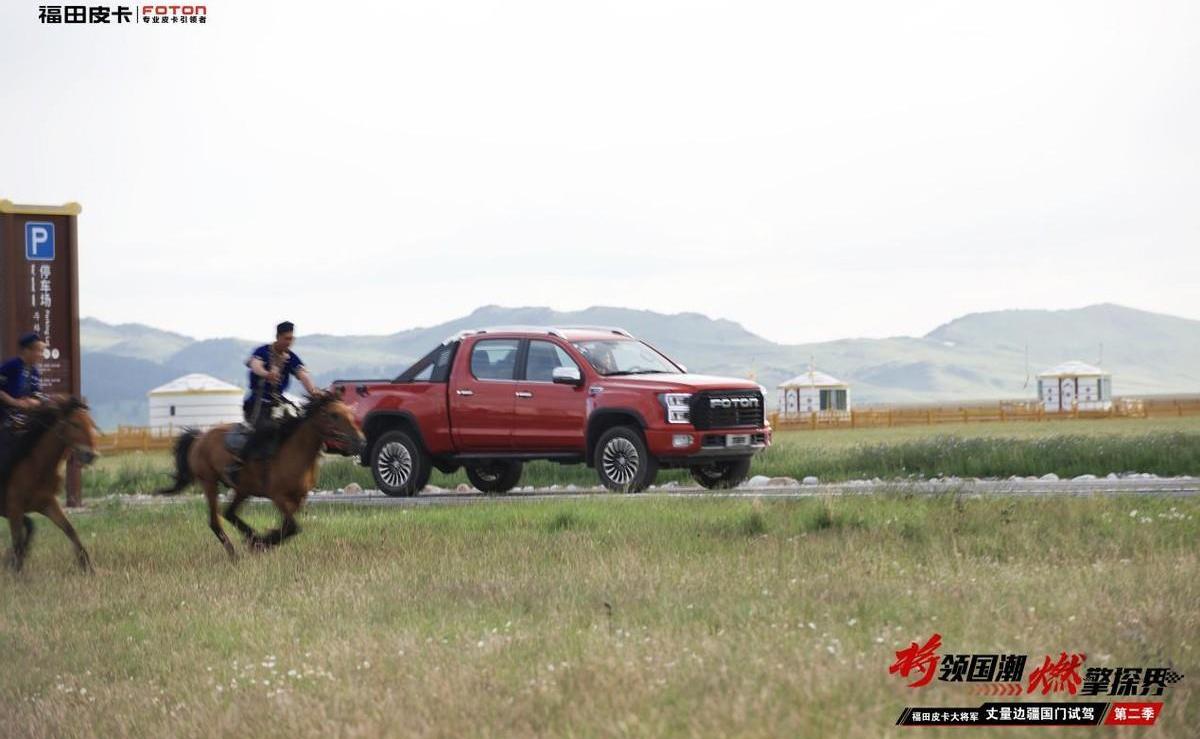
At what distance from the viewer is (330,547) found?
13.6m

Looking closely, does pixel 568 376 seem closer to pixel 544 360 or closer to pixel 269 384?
pixel 544 360

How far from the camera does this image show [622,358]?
20.6 m

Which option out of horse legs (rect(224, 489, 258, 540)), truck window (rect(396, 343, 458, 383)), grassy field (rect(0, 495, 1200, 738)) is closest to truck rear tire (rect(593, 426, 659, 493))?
truck window (rect(396, 343, 458, 383))

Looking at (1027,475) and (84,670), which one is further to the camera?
(1027,475)

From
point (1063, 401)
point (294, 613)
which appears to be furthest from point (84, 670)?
point (1063, 401)

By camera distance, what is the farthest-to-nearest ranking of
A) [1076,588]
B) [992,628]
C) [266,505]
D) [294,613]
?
1. [266,505]
2. [294,613]
3. [1076,588]
4. [992,628]

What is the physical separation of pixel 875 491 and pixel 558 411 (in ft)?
17.9

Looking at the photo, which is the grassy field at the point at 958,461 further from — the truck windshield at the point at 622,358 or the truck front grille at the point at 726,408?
the truck front grille at the point at 726,408

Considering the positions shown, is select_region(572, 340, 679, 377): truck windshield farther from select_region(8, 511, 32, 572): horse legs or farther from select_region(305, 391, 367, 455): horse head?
select_region(8, 511, 32, 572): horse legs

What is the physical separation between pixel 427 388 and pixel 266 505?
2.74 meters

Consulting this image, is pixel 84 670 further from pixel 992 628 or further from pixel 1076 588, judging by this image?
pixel 1076 588

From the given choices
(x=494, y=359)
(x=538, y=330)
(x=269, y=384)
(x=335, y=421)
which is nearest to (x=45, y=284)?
(x=494, y=359)

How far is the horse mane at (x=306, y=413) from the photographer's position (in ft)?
44.7

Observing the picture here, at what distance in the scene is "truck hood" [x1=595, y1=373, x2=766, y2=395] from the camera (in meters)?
19.3
